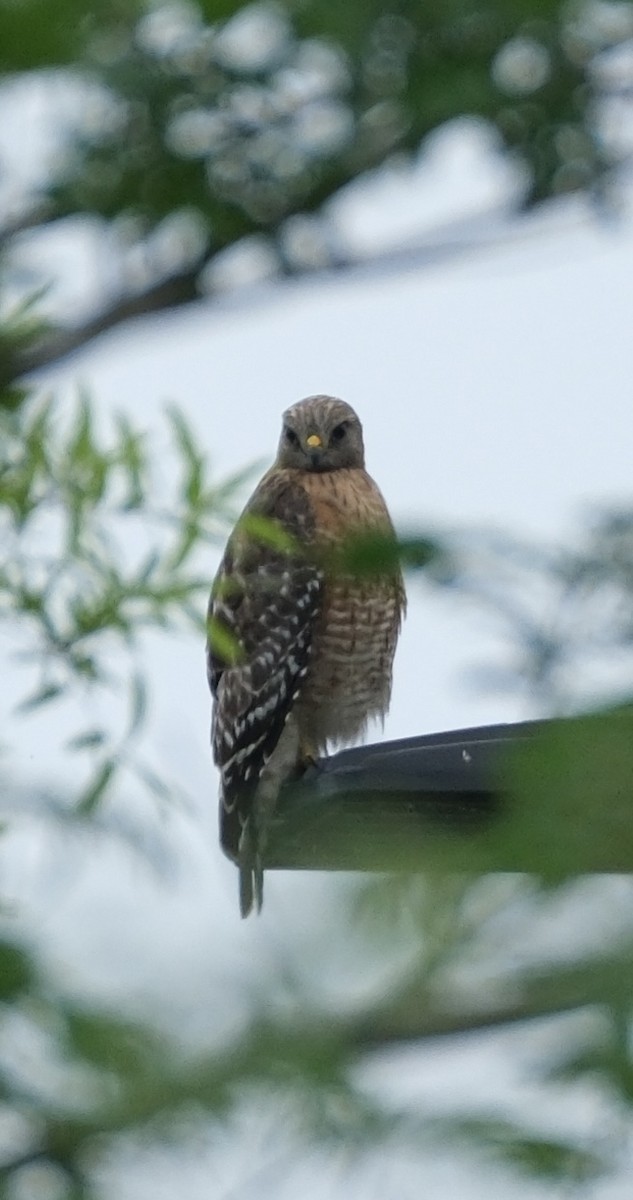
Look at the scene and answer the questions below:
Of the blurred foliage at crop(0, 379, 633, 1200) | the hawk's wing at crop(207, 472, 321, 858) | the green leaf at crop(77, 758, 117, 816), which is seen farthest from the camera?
the hawk's wing at crop(207, 472, 321, 858)

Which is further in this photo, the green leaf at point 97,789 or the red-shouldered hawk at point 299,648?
the red-shouldered hawk at point 299,648

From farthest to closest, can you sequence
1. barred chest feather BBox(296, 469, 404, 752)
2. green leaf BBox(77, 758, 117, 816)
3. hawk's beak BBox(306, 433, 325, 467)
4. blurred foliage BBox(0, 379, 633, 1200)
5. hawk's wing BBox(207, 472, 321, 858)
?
1. hawk's beak BBox(306, 433, 325, 467)
2. barred chest feather BBox(296, 469, 404, 752)
3. hawk's wing BBox(207, 472, 321, 858)
4. green leaf BBox(77, 758, 117, 816)
5. blurred foliage BBox(0, 379, 633, 1200)

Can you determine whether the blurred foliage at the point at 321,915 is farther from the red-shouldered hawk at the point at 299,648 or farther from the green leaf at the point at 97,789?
the red-shouldered hawk at the point at 299,648

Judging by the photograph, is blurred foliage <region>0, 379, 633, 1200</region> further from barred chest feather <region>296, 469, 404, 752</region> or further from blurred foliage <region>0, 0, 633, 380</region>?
barred chest feather <region>296, 469, 404, 752</region>

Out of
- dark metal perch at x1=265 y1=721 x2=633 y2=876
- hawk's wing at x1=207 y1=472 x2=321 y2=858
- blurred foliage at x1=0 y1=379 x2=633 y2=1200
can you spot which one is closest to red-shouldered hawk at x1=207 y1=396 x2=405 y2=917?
hawk's wing at x1=207 y1=472 x2=321 y2=858

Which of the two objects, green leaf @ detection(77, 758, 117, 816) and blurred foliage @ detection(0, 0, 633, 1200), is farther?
green leaf @ detection(77, 758, 117, 816)

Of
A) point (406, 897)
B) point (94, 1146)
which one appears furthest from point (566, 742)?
point (94, 1146)

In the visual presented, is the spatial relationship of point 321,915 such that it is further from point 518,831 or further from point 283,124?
point 283,124

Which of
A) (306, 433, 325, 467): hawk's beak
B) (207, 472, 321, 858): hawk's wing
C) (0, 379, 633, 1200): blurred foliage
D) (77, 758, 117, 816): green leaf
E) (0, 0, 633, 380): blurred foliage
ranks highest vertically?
(306, 433, 325, 467): hawk's beak

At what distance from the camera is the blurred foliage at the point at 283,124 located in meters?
1.19

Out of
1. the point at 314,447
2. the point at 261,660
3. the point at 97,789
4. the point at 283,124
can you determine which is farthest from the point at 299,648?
the point at 97,789

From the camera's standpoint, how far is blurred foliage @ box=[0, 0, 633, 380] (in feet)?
3.89

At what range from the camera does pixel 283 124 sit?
1.50m

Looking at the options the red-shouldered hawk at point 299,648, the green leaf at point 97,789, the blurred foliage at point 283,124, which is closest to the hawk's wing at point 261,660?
the red-shouldered hawk at point 299,648
